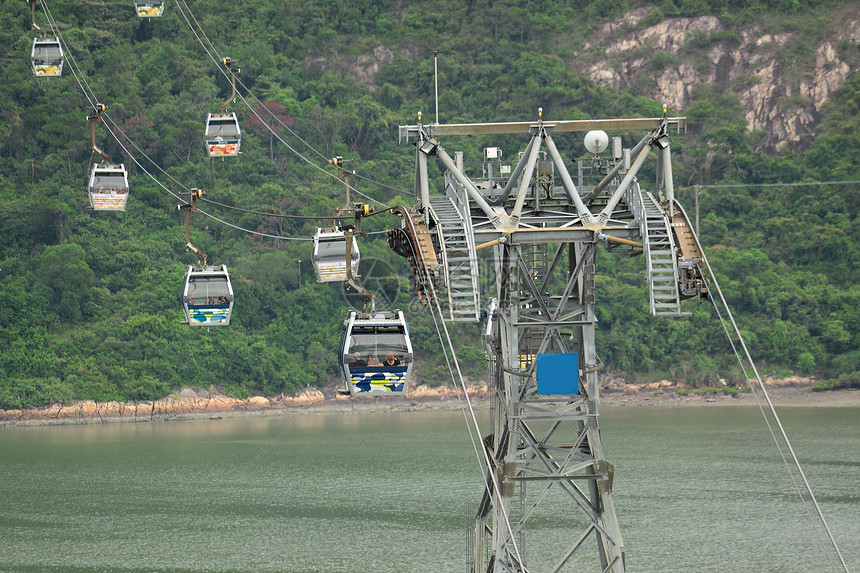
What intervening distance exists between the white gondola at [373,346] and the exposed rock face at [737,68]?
305ft

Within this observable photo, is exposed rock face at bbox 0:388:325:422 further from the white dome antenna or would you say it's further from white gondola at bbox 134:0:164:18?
the white dome antenna

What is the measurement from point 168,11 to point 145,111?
47.3 ft

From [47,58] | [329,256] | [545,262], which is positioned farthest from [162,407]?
[545,262]

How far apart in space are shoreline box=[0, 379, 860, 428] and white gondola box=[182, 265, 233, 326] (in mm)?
46705

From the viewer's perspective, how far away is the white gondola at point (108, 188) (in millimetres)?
54656

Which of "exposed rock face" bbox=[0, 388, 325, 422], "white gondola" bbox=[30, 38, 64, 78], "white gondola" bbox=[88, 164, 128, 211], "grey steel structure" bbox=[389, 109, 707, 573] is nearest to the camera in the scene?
"grey steel structure" bbox=[389, 109, 707, 573]

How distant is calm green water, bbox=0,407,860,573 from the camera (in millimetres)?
44812

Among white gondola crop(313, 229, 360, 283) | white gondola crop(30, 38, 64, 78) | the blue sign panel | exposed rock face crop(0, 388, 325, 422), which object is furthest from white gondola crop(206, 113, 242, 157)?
exposed rock face crop(0, 388, 325, 422)

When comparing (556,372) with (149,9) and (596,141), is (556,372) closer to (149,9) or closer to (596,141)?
(596,141)

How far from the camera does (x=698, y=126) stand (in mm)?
116312

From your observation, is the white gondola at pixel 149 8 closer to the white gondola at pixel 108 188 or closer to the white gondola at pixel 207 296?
the white gondola at pixel 108 188

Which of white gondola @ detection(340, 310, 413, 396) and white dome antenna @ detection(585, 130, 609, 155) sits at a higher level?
white dome antenna @ detection(585, 130, 609, 155)

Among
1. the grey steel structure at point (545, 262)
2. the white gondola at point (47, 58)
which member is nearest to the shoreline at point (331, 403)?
the white gondola at point (47, 58)

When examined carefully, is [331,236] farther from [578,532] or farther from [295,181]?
[295,181]
